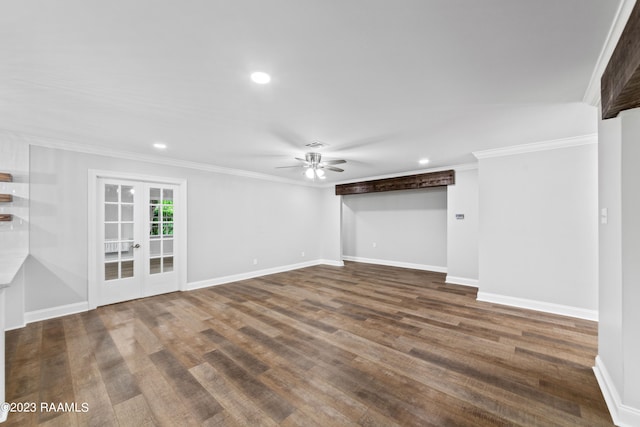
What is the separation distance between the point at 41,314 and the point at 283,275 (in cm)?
412

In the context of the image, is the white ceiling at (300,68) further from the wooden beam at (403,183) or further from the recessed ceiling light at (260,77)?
the wooden beam at (403,183)

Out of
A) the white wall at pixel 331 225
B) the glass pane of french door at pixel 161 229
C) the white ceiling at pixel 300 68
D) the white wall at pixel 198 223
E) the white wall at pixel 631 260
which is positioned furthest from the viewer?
the white wall at pixel 331 225

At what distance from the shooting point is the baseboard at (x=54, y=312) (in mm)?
3485

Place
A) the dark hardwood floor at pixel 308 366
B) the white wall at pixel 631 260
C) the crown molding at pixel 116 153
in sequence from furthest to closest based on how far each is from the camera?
1. the crown molding at pixel 116 153
2. the dark hardwood floor at pixel 308 366
3. the white wall at pixel 631 260

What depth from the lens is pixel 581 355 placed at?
2.62m

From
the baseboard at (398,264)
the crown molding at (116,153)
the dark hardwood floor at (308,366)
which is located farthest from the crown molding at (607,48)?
the crown molding at (116,153)

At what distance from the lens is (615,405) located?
1.80 metres

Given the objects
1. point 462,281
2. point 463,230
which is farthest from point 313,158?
point 462,281

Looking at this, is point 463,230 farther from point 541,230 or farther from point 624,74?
point 624,74

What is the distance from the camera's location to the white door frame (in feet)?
13.0

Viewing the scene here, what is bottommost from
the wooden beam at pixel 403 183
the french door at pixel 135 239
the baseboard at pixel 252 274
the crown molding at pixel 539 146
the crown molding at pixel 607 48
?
the baseboard at pixel 252 274

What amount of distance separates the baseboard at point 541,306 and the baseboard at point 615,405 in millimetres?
1884

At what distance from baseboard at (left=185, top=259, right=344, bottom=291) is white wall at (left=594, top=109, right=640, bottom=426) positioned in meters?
5.64

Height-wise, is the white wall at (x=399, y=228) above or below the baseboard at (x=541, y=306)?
above
